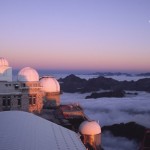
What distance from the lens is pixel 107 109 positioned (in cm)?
6994

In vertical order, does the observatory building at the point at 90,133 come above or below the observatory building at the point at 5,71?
below

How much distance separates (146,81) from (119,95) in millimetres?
43114

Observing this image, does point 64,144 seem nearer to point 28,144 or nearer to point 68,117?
point 28,144

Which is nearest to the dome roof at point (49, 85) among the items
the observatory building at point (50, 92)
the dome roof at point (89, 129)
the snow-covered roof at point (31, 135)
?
the observatory building at point (50, 92)

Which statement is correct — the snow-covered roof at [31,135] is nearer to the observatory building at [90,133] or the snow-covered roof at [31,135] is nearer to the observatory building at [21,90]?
the observatory building at [90,133]

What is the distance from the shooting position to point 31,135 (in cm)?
1512

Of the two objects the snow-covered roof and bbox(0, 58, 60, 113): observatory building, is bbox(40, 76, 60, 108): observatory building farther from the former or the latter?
the snow-covered roof

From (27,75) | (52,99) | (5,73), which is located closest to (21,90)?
(27,75)

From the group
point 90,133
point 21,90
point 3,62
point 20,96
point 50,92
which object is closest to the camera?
point 90,133

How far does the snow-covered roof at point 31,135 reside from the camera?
13.3m

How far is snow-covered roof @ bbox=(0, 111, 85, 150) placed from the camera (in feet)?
43.8

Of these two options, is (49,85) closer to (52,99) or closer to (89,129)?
(52,99)

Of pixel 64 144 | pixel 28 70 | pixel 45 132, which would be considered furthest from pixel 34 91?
pixel 64 144

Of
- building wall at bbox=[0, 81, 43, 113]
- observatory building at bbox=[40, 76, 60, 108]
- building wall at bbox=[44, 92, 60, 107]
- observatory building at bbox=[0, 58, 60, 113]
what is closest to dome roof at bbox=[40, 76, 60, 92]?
observatory building at bbox=[40, 76, 60, 108]
